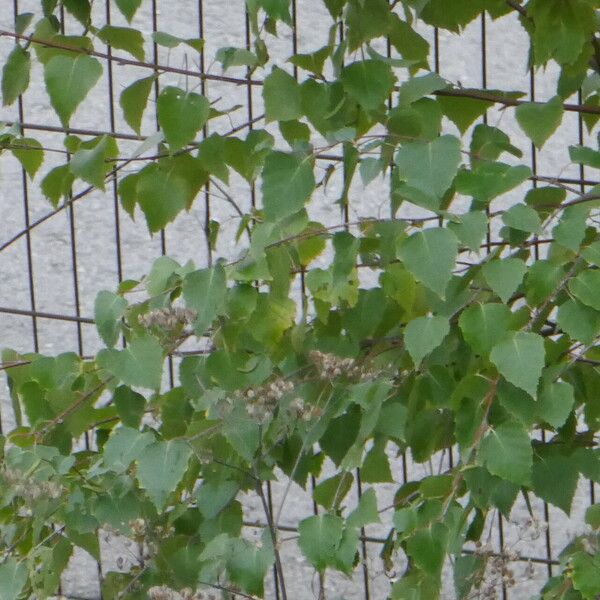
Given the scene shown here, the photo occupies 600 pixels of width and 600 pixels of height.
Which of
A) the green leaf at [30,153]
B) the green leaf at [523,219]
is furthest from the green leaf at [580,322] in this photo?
the green leaf at [30,153]

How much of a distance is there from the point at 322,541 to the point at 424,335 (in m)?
0.31

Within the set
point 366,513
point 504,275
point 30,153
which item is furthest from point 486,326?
point 30,153

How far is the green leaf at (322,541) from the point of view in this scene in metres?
1.92

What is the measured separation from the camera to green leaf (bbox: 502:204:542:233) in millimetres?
1861

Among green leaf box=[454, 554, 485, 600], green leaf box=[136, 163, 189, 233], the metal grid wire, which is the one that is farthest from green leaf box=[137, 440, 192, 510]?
the metal grid wire

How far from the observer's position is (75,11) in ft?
6.96

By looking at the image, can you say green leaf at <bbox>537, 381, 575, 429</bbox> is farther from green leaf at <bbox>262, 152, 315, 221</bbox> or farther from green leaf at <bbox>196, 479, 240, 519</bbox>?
green leaf at <bbox>196, 479, 240, 519</bbox>

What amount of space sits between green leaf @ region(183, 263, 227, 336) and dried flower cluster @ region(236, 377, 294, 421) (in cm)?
22

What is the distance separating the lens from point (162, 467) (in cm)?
203

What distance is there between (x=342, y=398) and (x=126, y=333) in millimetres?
350

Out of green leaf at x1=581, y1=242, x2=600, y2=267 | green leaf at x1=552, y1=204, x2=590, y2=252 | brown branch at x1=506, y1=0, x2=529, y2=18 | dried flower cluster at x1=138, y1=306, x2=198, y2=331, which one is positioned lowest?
dried flower cluster at x1=138, y1=306, x2=198, y2=331

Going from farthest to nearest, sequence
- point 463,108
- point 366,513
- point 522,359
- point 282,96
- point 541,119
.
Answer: point 463,108 < point 541,119 < point 282,96 < point 366,513 < point 522,359

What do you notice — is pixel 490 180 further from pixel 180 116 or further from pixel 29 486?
pixel 29 486

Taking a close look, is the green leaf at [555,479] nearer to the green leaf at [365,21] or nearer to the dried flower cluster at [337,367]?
the dried flower cluster at [337,367]
